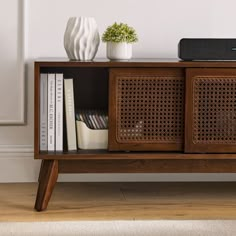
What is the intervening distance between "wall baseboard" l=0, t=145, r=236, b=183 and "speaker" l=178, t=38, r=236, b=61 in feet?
1.80

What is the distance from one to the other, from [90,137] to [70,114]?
0.10m

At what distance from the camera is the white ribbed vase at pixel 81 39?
1962 mm

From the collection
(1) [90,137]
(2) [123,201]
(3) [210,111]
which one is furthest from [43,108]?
(3) [210,111]

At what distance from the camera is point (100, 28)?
2.26 m

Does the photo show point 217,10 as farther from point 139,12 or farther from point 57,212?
point 57,212

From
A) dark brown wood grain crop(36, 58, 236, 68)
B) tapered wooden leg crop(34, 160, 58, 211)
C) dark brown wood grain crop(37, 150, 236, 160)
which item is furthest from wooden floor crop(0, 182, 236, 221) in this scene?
dark brown wood grain crop(36, 58, 236, 68)

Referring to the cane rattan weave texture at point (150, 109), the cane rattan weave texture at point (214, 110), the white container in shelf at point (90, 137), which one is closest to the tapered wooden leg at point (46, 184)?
the white container in shelf at point (90, 137)

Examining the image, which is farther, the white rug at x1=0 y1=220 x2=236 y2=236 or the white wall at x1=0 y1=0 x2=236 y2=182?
the white wall at x1=0 y1=0 x2=236 y2=182

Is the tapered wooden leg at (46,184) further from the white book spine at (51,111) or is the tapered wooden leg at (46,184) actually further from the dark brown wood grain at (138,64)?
the dark brown wood grain at (138,64)

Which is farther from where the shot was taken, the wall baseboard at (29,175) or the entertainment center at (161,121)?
the wall baseboard at (29,175)

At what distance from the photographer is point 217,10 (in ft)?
7.50

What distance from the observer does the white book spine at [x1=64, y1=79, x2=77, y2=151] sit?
1.96m

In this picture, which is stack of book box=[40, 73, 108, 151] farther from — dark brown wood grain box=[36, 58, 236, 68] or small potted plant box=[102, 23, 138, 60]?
small potted plant box=[102, 23, 138, 60]

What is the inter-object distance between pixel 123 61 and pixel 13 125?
0.55 m
